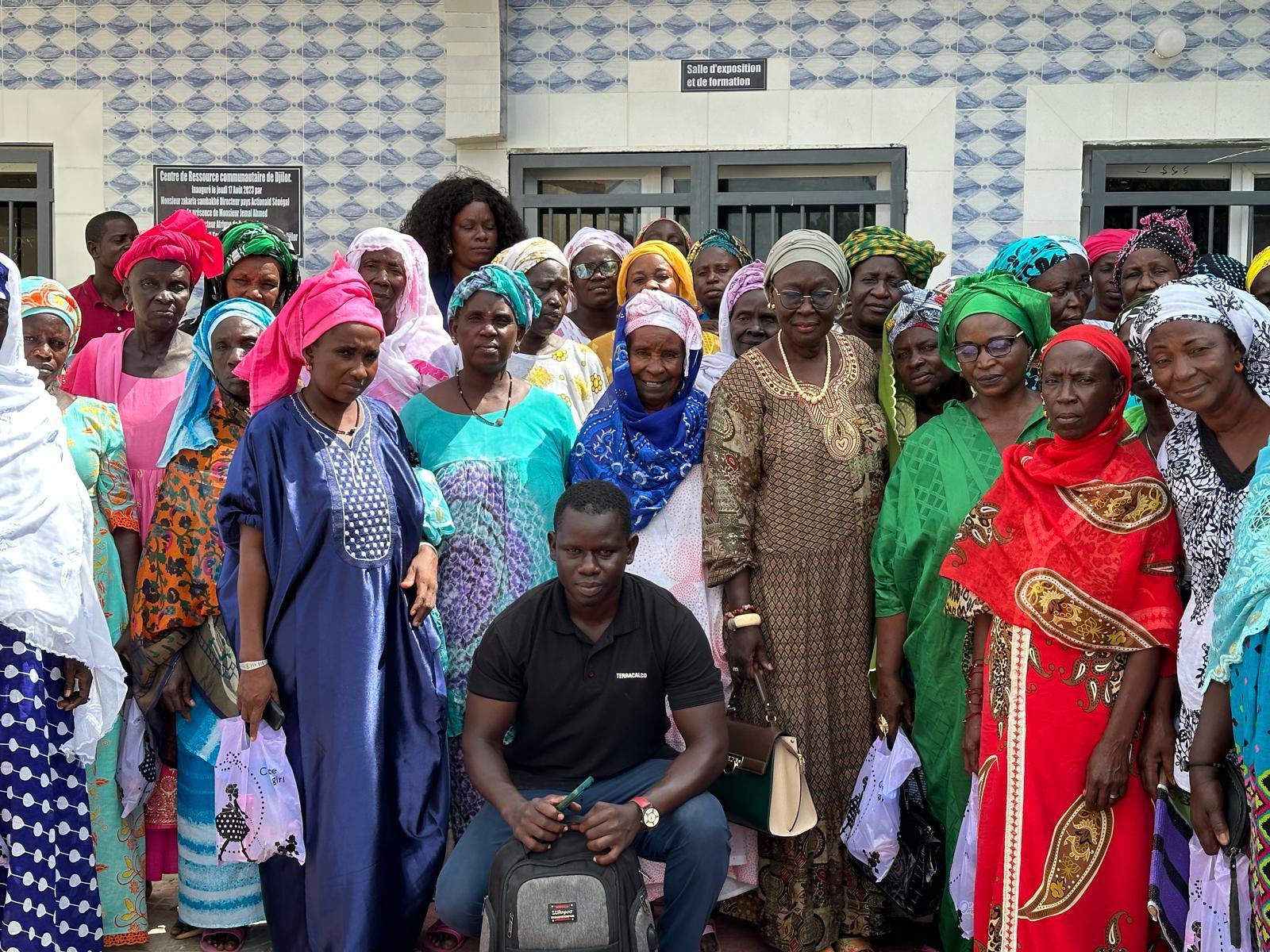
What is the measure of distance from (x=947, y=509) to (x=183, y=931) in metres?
2.86

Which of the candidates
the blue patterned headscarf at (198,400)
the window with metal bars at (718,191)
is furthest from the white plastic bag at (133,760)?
the window with metal bars at (718,191)

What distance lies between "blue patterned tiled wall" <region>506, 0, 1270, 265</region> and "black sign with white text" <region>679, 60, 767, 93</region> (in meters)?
0.06

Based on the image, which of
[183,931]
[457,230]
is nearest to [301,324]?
[183,931]

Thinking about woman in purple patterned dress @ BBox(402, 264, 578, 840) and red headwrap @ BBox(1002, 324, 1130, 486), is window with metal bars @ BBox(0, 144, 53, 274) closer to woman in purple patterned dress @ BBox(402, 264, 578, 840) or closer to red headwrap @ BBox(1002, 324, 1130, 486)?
woman in purple patterned dress @ BBox(402, 264, 578, 840)

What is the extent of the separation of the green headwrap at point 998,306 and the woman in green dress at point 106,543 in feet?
8.81

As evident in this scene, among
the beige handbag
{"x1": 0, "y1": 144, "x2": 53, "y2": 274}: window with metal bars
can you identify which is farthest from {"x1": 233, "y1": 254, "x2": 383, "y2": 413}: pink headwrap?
{"x1": 0, "y1": 144, "x2": 53, "y2": 274}: window with metal bars

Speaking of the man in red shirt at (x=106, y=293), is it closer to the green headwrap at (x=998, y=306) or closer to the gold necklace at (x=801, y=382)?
the gold necklace at (x=801, y=382)

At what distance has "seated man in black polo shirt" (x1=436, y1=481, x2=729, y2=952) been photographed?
12.1ft

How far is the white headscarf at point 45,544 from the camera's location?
3.70 metres

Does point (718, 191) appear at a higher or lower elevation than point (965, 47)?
lower

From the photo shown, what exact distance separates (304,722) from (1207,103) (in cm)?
660

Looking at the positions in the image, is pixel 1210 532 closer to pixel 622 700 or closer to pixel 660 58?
pixel 622 700

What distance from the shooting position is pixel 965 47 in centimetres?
798

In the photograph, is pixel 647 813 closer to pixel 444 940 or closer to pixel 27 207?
pixel 444 940
